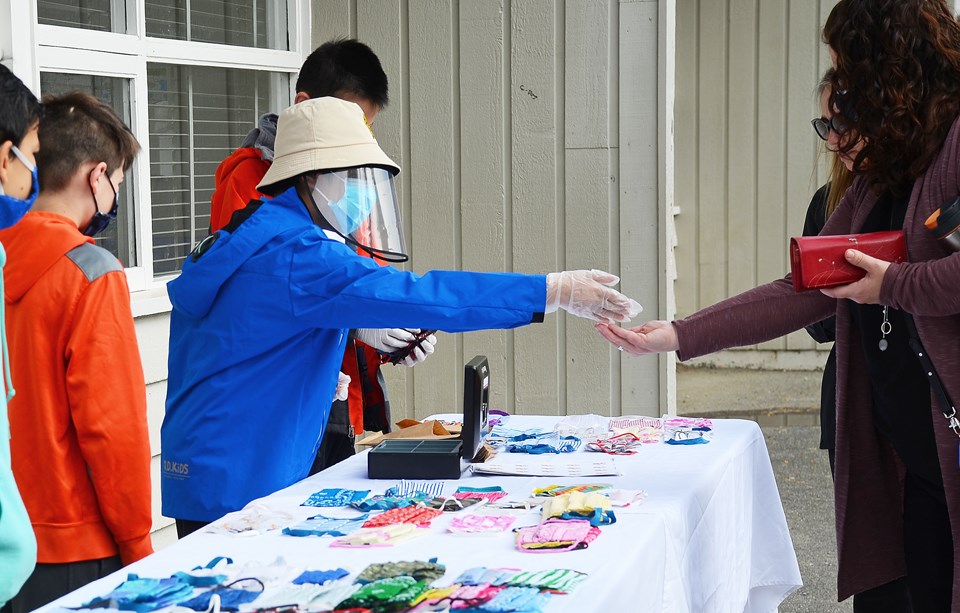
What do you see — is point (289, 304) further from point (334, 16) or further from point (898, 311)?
point (334, 16)

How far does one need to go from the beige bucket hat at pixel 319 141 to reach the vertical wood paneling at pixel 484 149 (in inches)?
83.1

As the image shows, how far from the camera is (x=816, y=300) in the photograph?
262cm

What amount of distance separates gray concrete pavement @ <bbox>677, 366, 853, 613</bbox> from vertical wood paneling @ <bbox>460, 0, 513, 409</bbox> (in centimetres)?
155

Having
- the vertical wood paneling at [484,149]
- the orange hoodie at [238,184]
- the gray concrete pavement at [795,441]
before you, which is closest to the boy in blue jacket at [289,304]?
the orange hoodie at [238,184]

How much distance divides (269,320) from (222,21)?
7.34 ft

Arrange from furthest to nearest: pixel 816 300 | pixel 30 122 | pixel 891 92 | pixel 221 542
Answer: pixel 816 300 < pixel 891 92 < pixel 221 542 < pixel 30 122

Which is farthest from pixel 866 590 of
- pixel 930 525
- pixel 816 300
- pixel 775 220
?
pixel 775 220

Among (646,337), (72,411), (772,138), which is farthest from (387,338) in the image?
(772,138)

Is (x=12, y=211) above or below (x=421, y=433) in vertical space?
above

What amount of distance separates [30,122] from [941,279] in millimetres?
1728

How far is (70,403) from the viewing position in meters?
2.30

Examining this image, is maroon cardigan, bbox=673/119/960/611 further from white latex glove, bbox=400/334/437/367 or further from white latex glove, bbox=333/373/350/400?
white latex glove, bbox=333/373/350/400

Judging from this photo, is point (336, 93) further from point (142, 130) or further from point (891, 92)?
point (891, 92)

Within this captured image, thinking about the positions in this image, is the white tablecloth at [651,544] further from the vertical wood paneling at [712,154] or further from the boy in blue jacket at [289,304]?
the vertical wood paneling at [712,154]
